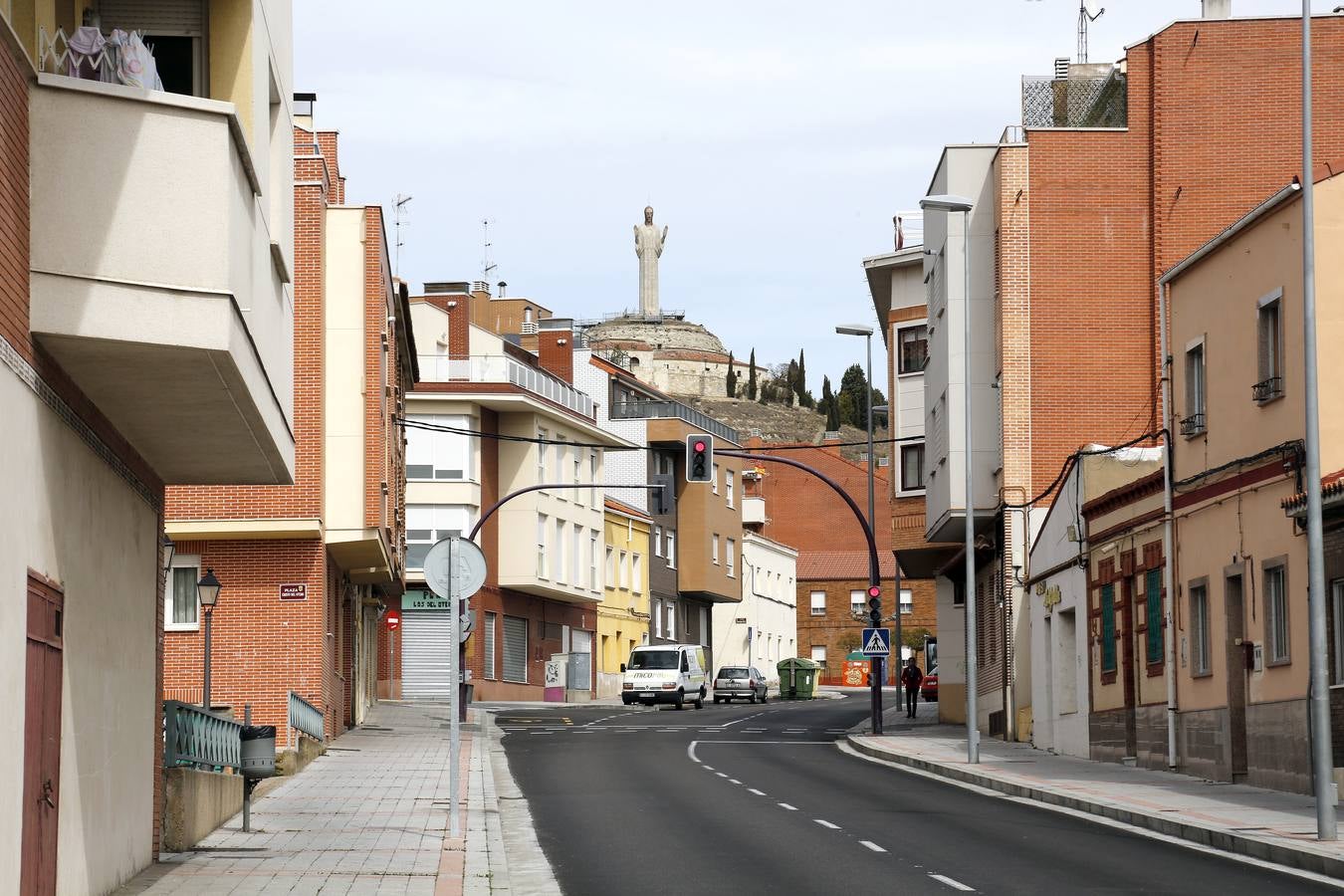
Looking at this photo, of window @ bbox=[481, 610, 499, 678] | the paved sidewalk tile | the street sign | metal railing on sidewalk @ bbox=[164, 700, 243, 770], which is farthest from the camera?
window @ bbox=[481, 610, 499, 678]

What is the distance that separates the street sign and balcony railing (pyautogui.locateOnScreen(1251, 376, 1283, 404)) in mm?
11021

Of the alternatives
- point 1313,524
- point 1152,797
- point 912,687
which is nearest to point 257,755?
point 1313,524

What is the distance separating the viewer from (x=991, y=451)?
40.8m

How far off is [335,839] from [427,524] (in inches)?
1777

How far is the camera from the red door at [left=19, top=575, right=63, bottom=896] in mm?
10570

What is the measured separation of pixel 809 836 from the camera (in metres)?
18.8

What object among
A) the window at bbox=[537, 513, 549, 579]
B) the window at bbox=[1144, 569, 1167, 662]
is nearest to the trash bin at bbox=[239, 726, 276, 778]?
the window at bbox=[1144, 569, 1167, 662]

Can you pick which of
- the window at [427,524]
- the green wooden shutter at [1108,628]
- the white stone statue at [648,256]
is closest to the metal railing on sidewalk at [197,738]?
the green wooden shutter at [1108,628]

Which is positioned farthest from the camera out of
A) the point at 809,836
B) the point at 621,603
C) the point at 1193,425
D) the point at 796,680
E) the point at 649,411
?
the point at 649,411

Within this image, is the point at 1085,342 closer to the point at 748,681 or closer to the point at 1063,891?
the point at 1063,891

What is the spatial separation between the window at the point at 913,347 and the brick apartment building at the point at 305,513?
16934 millimetres

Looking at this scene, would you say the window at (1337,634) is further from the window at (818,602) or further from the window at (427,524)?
the window at (818,602)

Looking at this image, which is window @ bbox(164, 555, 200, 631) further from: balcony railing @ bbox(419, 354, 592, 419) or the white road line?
balcony railing @ bbox(419, 354, 592, 419)

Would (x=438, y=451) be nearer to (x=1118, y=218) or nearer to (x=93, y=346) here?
(x=1118, y=218)
